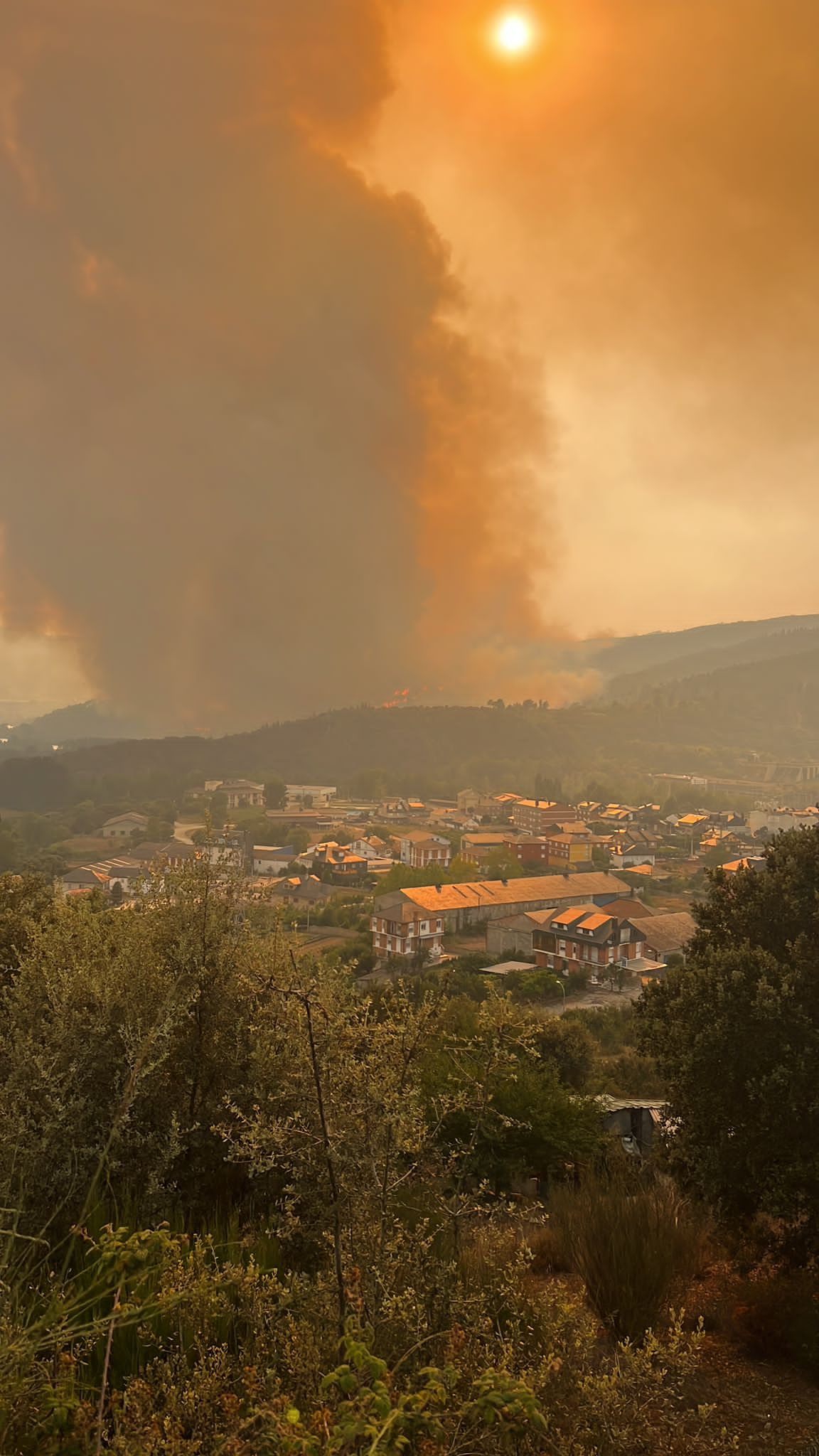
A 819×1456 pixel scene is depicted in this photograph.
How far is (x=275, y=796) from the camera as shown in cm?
9612

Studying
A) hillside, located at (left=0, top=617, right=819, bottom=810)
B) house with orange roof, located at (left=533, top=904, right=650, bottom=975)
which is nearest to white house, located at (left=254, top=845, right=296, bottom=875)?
house with orange roof, located at (left=533, top=904, right=650, bottom=975)

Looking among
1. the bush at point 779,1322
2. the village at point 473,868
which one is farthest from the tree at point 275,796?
the bush at point 779,1322

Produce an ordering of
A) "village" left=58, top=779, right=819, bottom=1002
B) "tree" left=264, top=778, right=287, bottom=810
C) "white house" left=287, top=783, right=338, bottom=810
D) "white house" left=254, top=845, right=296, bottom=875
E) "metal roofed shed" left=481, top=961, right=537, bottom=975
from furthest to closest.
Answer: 1. "white house" left=287, top=783, right=338, bottom=810
2. "tree" left=264, top=778, right=287, bottom=810
3. "white house" left=254, top=845, right=296, bottom=875
4. "village" left=58, top=779, right=819, bottom=1002
5. "metal roofed shed" left=481, top=961, right=537, bottom=975


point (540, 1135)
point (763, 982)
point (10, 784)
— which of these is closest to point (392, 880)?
point (540, 1135)

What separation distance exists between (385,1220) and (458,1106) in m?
0.62

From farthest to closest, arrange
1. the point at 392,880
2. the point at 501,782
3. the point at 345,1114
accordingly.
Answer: the point at 501,782
the point at 392,880
the point at 345,1114

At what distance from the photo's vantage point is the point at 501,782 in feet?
396

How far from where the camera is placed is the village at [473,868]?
37.5 m

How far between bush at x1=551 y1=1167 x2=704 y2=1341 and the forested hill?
94991mm

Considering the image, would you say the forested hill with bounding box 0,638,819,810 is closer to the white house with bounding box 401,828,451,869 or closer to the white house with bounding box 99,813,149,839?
the white house with bounding box 99,813,149,839

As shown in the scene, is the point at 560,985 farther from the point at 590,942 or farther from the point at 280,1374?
the point at 280,1374

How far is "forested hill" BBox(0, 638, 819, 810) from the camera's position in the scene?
104375mm

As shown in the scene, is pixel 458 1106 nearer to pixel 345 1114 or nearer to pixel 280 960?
pixel 345 1114

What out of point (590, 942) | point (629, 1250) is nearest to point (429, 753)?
point (590, 942)
